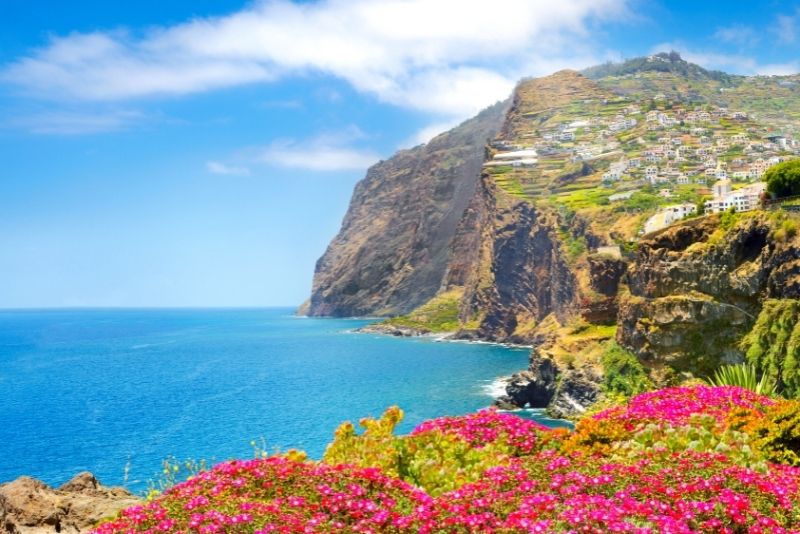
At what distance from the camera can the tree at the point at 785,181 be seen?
68750 mm

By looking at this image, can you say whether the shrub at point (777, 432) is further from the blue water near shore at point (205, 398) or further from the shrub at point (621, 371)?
the shrub at point (621, 371)

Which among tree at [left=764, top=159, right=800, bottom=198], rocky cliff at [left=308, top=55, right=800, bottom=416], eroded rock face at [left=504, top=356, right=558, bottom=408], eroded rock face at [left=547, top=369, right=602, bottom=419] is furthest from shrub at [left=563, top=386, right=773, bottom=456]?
eroded rock face at [left=504, top=356, right=558, bottom=408]

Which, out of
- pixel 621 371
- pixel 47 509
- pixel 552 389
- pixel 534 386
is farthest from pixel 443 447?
pixel 534 386

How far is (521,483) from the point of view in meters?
10.6

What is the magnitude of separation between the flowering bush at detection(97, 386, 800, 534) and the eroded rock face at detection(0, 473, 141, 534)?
4.00m

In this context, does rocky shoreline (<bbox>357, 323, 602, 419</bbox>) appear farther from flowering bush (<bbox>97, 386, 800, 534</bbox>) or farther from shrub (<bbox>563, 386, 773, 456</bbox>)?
flowering bush (<bbox>97, 386, 800, 534</bbox>)

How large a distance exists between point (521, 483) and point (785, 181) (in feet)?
232

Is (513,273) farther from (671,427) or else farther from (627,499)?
(627,499)

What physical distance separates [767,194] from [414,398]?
46768 mm

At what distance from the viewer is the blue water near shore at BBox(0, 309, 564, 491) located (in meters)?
62.0

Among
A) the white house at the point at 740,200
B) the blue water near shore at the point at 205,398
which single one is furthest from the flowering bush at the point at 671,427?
the white house at the point at 740,200

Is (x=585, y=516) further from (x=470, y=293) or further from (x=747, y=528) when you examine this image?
(x=470, y=293)

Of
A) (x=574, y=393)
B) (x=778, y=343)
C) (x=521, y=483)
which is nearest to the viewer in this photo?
(x=521, y=483)

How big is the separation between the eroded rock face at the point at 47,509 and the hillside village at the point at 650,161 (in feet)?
336
